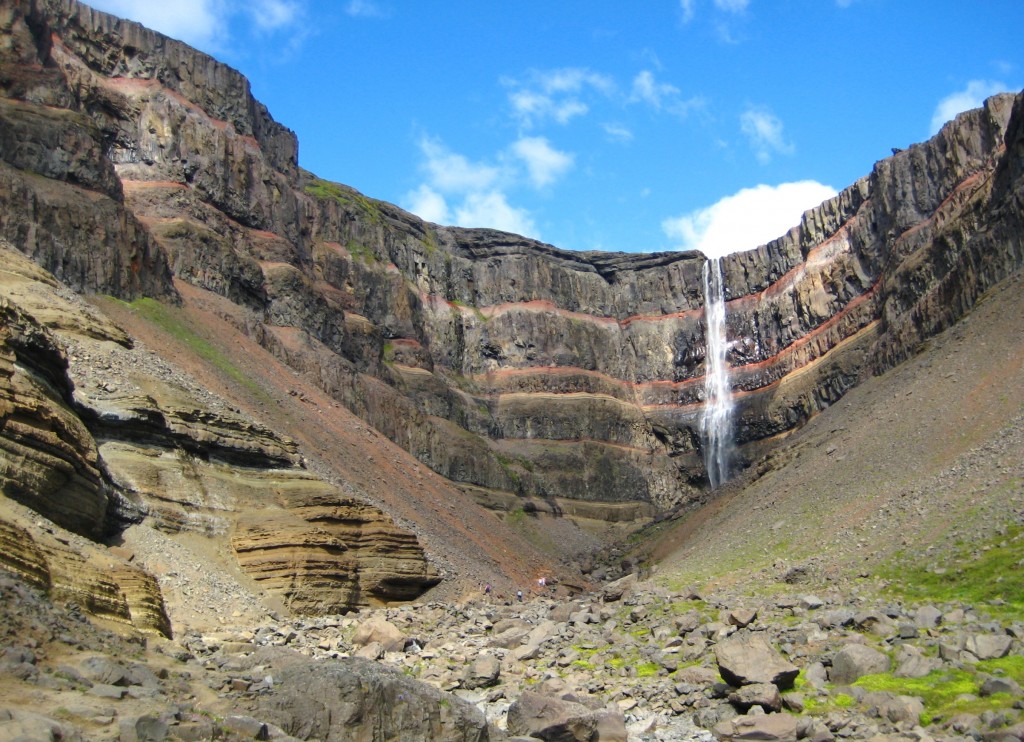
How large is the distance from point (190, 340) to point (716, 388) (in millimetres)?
61068

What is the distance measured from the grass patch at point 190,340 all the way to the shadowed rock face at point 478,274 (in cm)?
157

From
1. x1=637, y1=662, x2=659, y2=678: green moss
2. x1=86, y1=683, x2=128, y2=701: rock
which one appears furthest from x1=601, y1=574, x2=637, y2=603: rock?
x1=86, y1=683, x2=128, y2=701: rock

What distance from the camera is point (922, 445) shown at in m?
46.6

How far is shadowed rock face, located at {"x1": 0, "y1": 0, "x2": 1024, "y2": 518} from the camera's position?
60375 millimetres

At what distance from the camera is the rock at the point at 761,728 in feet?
65.3

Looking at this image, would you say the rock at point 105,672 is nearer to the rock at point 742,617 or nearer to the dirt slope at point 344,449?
the rock at point 742,617

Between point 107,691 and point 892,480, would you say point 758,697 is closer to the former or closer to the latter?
point 107,691

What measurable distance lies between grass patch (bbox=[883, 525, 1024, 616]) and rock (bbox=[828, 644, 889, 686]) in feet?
15.3

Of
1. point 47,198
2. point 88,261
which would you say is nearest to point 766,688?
point 88,261

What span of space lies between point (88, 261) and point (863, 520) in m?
41.5

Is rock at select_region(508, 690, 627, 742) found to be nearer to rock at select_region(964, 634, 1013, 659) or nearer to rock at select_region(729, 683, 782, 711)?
rock at select_region(729, 683, 782, 711)

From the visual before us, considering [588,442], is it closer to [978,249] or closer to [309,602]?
[978,249]

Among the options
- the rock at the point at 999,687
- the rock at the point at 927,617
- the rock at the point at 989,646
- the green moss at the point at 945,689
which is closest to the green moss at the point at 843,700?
the green moss at the point at 945,689

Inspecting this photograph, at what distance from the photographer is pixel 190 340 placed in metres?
54.2
